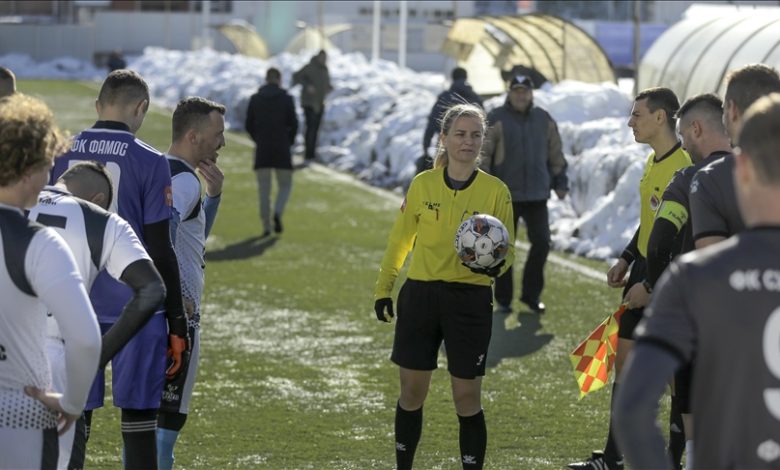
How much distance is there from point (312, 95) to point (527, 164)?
15926 millimetres

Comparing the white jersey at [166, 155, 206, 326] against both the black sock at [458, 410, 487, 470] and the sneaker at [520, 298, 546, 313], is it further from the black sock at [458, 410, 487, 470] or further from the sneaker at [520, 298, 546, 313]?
the sneaker at [520, 298, 546, 313]

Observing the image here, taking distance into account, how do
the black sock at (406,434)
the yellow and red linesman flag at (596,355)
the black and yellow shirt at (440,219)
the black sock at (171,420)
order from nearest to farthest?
the black sock at (171,420) < the black and yellow shirt at (440,219) < the black sock at (406,434) < the yellow and red linesman flag at (596,355)

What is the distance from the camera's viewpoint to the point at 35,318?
4.54m

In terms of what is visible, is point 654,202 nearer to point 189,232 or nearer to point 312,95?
point 189,232

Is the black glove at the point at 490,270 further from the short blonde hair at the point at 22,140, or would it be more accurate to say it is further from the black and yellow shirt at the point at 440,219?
the short blonde hair at the point at 22,140

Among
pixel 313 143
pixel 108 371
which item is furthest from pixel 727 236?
pixel 313 143

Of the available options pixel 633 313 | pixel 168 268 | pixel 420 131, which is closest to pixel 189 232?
pixel 168 268

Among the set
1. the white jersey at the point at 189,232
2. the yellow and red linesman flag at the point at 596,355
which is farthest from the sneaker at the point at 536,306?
the white jersey at the point at 189,232

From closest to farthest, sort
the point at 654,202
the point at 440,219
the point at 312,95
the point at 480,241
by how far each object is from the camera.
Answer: the point at 480,241
the point at 440,219
the point at 654,202
the point at 312,95

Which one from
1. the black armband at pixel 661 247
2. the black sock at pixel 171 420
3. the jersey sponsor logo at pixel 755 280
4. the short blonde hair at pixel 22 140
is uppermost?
the short blonde hair at pixel 22 140

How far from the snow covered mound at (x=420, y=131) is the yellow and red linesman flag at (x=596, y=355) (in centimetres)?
856

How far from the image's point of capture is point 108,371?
11.0 m

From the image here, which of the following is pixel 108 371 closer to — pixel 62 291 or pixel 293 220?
pixel 62 291

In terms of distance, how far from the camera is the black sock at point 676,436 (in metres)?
7.31
